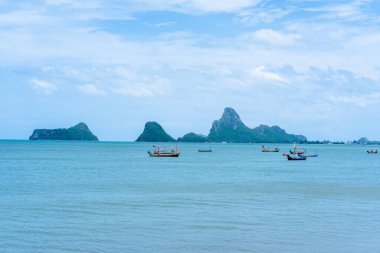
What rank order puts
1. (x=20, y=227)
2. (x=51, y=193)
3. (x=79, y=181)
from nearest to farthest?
(x=20, y=227)
(x=51, y=193)
(x=79, y=181)

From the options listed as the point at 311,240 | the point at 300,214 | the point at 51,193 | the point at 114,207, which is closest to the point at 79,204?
the point at 114,207

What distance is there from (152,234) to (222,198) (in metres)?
16.5

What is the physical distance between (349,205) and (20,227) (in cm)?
2270

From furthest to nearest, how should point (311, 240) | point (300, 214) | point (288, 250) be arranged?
point (300, 214), point (311, 240), point (288, 250)

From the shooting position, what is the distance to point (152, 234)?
1024 inches

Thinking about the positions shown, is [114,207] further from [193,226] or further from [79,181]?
[79,181]

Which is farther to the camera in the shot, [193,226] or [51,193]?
[51,193]

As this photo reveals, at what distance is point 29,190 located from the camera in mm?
47312

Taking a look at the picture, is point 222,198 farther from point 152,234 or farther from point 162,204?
point 152,234

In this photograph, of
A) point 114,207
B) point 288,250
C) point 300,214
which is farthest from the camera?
point 114,207

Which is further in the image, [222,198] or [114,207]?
[222,198]

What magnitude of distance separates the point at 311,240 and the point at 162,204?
1506 centimetres

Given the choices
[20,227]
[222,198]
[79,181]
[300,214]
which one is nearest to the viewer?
[20,227]

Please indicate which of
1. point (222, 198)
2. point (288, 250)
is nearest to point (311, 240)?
point (288, 250)
